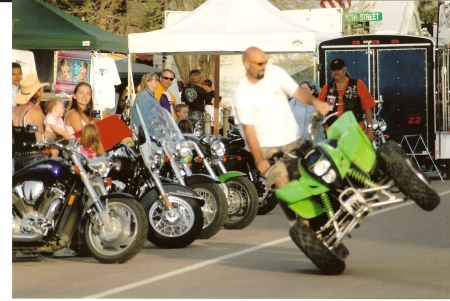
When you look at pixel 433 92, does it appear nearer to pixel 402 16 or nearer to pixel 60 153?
pixel 60 153

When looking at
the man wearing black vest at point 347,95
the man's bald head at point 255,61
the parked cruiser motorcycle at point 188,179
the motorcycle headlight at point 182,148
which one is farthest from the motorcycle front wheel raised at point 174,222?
the man wearing black vest at point 347,95

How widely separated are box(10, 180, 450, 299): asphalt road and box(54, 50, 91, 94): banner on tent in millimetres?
6449

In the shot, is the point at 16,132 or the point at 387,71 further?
the point at 387,71

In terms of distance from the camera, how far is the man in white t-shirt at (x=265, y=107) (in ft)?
31.7

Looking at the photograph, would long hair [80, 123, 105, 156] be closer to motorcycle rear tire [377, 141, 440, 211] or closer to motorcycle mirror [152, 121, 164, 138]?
motorcycle mirror [152, 121, 164, 138]

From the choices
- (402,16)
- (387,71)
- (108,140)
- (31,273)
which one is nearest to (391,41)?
(387,71)

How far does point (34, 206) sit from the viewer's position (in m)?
10.6

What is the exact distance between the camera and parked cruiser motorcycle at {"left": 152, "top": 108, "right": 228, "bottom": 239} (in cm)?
1230

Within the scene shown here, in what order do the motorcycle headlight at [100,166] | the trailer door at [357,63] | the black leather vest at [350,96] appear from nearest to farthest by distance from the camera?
the motorcycle headlight at [100,166], the black leather vest at [350,96], the trailer door at [357,63]

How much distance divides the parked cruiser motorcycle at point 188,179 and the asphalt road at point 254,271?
9.7 inches

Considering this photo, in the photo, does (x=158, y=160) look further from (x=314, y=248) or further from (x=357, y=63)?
(x=357, y=63)

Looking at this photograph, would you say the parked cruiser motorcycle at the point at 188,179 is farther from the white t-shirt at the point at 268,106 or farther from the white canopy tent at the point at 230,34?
the white canopy tent at the point at 230,34

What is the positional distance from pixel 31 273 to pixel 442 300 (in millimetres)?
3877

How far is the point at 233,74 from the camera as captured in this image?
34.2 meters
